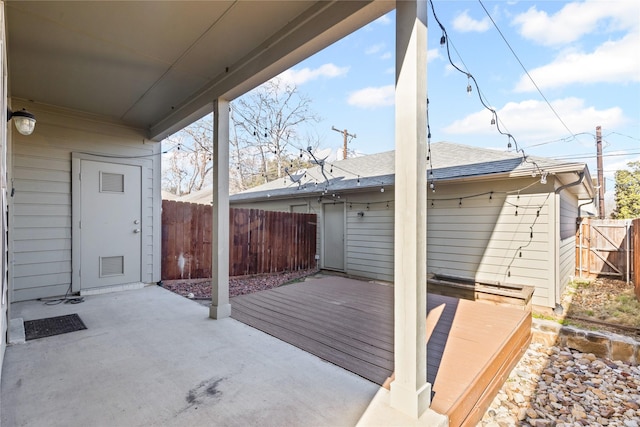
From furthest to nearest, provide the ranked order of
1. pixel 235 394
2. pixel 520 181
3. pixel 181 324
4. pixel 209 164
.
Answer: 1. pixel 209 164
2. pixel 520 181
3. pixel 181 324
4. pixel 235 394

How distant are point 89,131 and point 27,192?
3.97 ft

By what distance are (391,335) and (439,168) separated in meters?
4.71

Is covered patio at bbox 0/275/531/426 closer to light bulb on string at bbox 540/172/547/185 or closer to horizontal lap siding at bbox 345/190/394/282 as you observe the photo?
light bulb on string at bbox 540/172/547/185

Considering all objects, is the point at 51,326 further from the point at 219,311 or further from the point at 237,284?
the point at 237,284

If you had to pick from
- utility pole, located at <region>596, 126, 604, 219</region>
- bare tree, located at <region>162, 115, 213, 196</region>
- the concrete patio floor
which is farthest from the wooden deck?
bare tree, located at <region>162, 115, 213, 196</region>

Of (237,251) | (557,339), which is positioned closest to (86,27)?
(237,251)

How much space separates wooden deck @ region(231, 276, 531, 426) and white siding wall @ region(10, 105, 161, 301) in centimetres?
272

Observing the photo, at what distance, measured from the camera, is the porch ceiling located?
7.32ft

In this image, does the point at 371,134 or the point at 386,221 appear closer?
the point at 386,221

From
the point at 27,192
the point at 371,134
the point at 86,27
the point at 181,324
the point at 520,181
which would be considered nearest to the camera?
the point at 86,27

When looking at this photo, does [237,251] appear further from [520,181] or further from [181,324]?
[520,181]

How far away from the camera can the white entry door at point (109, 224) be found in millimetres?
4438

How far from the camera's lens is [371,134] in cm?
1270

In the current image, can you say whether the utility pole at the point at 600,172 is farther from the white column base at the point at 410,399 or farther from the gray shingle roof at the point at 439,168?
the white column base at the point at 410,399
